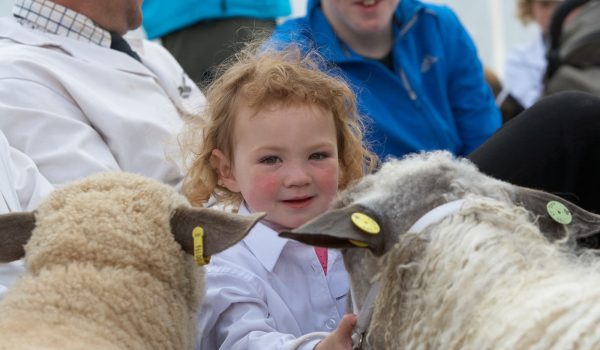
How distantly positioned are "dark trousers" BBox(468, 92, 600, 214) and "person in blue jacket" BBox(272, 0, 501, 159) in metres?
1.29

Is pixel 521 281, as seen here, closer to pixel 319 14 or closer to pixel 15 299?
pixel 15 299

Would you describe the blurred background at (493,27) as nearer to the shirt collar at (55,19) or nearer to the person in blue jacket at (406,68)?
the person in blue jacket at (406,68)

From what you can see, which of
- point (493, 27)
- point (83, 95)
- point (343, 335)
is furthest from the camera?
point (493, 27)

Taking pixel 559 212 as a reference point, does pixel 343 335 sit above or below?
below

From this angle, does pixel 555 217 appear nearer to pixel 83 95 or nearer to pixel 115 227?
pixel 115 227

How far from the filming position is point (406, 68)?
5059mm

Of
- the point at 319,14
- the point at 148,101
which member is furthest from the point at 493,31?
the point at 148,101

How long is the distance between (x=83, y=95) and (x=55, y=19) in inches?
17.0

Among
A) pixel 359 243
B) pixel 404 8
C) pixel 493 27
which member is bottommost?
pixel 493 27

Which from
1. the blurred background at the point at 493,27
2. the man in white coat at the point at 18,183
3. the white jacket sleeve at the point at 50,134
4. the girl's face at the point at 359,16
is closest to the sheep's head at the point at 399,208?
the man in white coat at the point at 18,183

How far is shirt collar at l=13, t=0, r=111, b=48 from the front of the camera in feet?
12.8

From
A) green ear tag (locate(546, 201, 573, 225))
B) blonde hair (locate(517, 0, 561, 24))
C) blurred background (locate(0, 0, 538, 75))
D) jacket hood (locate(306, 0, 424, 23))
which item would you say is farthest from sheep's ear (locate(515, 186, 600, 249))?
blurred background (locate(0, 0, 538, 75))

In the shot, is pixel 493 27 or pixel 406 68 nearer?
pixel 406 68

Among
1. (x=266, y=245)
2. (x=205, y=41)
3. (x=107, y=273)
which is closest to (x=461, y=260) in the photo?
(x=107, y=273)
